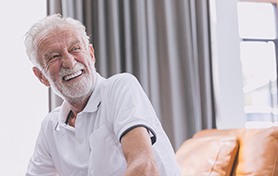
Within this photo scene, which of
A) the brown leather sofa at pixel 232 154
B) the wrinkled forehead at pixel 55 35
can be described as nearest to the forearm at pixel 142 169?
the wrinkled forehead at pixel 55 35

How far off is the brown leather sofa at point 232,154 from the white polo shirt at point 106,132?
645 millimetres

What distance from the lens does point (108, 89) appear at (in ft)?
5.49

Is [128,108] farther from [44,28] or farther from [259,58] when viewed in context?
[259,58]

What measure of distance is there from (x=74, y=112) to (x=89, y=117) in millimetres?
150

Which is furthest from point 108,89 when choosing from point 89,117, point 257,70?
point 257,70

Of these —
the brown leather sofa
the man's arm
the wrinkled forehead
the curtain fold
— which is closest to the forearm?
the man's arm

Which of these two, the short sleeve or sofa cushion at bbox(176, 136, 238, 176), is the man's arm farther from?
sofa cushion at bbox(176, 136, 238, 176)

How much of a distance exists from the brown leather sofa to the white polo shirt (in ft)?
2.11

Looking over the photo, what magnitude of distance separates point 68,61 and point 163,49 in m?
1.62

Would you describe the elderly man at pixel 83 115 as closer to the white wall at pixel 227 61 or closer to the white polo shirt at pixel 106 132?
the white polo shirt at pixel 106 132

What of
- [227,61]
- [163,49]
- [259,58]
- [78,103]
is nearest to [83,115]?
[78,103]

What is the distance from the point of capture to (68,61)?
5.56 feet

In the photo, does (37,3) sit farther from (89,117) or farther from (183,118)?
(89,117)

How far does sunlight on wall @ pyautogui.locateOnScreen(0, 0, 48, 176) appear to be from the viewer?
3066 mm
